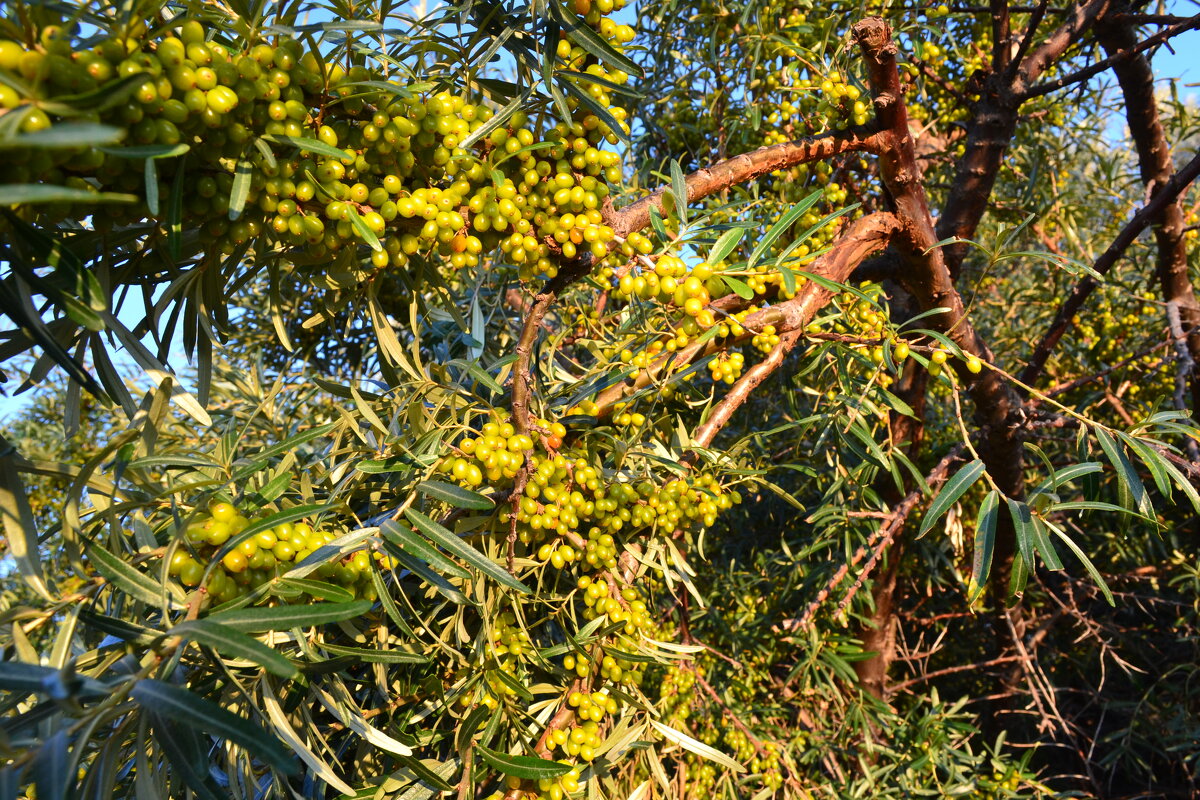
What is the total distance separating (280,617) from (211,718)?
3.5 inches

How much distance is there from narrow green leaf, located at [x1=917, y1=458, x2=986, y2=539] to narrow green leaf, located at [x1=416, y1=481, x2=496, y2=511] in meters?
0.53

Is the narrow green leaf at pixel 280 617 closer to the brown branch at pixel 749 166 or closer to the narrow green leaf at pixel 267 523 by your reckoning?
the narrow green leaf at pixel 267 523

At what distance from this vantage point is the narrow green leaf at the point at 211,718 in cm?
45

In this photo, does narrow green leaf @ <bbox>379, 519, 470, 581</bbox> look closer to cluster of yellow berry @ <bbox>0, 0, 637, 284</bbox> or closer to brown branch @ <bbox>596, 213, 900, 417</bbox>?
cluster of yellow berry @ <bbox>0, 0, 637, 284</bbox>

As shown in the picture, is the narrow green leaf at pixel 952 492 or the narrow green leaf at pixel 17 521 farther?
the narrow green leaf at pixel 952 492

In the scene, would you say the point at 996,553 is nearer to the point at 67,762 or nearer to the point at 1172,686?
the point at 1172,686

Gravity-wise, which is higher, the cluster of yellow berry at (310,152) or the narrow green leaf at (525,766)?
the cluster of yellow berry at (310,152)

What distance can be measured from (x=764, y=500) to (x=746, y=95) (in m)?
1.54

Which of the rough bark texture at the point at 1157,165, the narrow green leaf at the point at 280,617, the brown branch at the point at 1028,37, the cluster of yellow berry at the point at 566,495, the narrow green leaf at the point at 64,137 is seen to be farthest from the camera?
the rough bark texture at the point at 1157,165

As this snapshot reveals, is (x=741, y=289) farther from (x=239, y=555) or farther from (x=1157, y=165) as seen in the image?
(x=1157, y=165)

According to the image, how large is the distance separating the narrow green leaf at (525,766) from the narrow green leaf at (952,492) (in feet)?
1.71

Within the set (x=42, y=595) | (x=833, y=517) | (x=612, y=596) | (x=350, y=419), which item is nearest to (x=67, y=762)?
(x=42, y=595)

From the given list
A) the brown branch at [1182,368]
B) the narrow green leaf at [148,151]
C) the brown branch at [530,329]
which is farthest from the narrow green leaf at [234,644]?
the brown branch at [1182,368]

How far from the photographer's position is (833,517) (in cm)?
150
